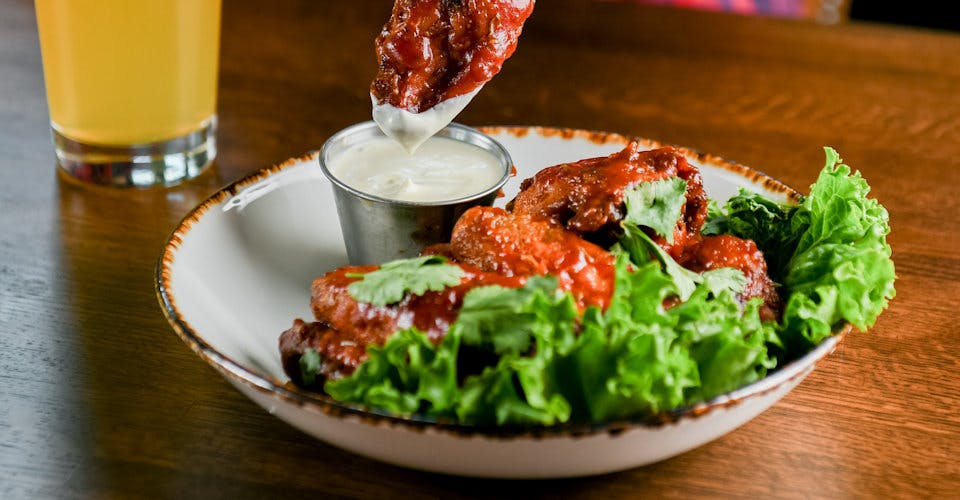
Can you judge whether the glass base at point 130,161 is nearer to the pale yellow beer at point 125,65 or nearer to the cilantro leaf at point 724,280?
the pale yellow beer at point 125,65

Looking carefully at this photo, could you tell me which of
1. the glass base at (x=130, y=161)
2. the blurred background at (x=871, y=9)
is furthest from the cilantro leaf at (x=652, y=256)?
the blurred background at (x=871, y=9)

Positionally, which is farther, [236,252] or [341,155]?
[341,155]

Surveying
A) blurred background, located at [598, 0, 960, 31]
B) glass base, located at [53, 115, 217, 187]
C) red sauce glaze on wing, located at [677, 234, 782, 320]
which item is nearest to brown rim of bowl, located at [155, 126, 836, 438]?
red sauce glaze on wing, located at [677, 234, 782, 320]

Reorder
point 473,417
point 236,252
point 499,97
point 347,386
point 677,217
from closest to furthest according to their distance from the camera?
point 473,417 < point 347,386 < point 677,217 < point 236,252 < point 499,97

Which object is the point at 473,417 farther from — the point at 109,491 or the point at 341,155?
the point at 341,155

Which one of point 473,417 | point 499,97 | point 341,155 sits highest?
point 473,417

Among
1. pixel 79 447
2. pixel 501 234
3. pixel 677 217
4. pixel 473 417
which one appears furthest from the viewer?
pixel 677 217

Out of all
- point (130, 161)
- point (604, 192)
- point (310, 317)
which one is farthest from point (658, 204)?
point (130, 161)

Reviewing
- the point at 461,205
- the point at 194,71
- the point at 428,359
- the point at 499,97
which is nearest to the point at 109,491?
the point at 428,359
